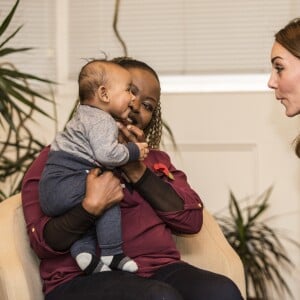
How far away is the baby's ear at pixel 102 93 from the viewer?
1984 mm

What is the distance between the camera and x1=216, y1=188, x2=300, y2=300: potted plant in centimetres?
310

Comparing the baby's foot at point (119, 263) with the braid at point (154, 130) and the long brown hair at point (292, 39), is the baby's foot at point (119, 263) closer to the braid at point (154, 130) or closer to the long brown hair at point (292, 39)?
the braid at point (154, 130)

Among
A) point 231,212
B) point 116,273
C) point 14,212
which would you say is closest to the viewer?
point 116,273

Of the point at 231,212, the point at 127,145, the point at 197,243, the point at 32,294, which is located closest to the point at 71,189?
the point at 127,145

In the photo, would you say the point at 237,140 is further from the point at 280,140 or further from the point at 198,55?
the point at 198,55

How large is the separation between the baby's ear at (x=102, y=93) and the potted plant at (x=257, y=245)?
1314 millimetres

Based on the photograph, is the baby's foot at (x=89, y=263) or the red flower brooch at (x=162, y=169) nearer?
the baby's foot at (x=89, y=263)

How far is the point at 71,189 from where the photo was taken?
1.97 m

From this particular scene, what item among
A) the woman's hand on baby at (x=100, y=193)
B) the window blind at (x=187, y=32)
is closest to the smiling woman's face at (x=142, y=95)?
the woman's hand on baby at (x=100, y=193)

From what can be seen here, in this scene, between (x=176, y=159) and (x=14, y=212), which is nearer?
(x=14, y=212)

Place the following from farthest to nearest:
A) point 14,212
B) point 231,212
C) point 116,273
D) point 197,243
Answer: point 231,212 → point 197,243 → point 14,212 → point 116,273

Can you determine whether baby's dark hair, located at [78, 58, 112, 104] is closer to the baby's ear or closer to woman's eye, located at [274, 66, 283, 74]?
the baby's ear

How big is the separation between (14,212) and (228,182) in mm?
1406

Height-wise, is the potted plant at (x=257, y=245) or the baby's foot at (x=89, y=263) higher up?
the baby's foot at (x=89, y=263)
